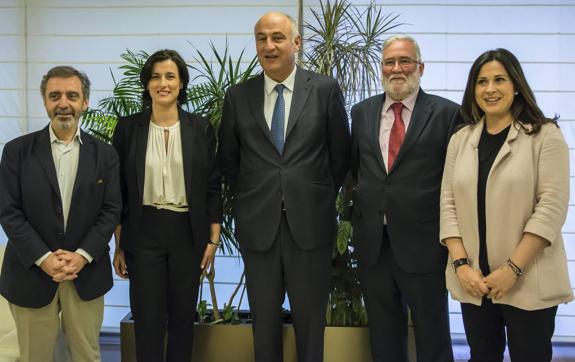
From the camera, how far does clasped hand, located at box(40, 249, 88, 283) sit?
2.40 metres

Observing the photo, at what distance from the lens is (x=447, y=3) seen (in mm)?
3959

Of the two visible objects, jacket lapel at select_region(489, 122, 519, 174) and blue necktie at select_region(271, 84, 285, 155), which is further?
blue necktie at select_region(271, 84, 285, 155)

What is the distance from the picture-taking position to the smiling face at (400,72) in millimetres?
2602

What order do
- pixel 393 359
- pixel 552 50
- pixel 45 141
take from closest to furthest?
pixel 45 141, pixel 393 359, pixel 552 50

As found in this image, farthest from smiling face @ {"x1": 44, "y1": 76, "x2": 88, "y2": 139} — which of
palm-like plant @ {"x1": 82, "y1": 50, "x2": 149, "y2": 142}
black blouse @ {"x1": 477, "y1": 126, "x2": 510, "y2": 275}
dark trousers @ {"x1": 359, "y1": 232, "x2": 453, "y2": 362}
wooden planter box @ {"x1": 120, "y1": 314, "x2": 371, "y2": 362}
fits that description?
black blouse @ {"x1": 477, "y1": 126, "x2": 510, "y2": 275}

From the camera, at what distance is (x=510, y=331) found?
223 cm

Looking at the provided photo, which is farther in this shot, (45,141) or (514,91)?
(45,141)

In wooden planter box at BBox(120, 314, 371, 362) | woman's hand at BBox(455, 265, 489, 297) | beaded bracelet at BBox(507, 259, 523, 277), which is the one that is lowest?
wooden planter box at BBox(120, 314, 371, 362)

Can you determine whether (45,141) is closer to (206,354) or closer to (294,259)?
(294,259)

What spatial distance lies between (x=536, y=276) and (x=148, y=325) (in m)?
1.65

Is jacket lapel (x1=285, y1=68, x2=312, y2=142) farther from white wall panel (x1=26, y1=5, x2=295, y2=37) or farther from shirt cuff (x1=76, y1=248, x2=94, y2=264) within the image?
white wall panel (x1=26, y1=5, x2=295, y2=37)

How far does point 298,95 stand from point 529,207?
42.0 inches

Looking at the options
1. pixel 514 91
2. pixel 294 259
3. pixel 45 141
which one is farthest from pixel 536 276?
pixel 45 141

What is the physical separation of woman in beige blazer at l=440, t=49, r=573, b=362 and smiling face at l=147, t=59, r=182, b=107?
1.25m
